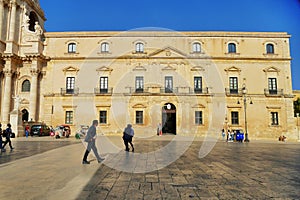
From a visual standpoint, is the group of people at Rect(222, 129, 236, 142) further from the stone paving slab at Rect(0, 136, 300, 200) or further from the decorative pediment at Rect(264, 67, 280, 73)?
the stone paving slab at Rect(0, 136, 300, 200)

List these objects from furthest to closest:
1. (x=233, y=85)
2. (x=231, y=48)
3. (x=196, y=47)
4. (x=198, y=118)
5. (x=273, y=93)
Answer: (x=196, y=47), (x=231, y=48), (x=233, y=85), (x=273, y=93), (x=198, y=118)

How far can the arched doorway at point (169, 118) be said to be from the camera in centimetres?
3084

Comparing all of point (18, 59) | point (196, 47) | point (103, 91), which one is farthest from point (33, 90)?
point (196, 47)

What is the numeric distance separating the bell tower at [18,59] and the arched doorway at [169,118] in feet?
55.8

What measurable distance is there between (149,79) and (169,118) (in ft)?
19.5

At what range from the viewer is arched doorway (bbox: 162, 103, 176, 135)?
30.8 meters

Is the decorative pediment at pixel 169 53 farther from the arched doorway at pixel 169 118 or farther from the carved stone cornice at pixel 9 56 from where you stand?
the carved stone cornice at pixel 9 56

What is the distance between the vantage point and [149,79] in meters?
31.9

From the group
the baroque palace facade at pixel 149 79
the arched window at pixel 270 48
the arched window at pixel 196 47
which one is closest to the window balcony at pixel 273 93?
the baroque palace facade at pixel 149 79

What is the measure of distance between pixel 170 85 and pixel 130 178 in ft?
86.9

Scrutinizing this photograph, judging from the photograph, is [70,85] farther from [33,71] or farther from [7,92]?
[7,92]

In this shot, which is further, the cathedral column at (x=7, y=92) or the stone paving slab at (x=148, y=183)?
the cathedral column at (x=7, y=92)

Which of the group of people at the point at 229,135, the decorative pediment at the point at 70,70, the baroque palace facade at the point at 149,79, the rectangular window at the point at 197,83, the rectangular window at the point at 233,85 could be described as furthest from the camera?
the decorative pediment at the point at 70,70

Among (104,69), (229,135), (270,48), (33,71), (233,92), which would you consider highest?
(270,48)
